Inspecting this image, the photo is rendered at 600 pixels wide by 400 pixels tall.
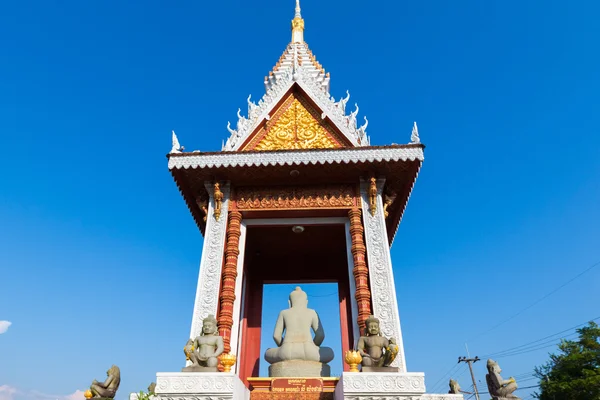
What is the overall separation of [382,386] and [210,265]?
4493 mm

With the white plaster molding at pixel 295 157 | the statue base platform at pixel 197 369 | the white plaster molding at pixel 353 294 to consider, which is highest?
the white plaster molding at pixel 295 157

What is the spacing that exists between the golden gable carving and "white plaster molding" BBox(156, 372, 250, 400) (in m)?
6.05

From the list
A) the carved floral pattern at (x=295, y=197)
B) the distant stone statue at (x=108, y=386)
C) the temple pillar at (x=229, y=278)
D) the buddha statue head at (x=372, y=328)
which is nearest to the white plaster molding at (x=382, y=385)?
the buddha statue head at (x=372, y=328)

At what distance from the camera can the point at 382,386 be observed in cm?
578

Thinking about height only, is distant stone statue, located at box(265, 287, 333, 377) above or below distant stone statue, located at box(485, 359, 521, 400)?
above

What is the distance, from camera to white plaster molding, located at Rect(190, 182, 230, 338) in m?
8.23

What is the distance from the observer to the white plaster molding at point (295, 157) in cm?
912

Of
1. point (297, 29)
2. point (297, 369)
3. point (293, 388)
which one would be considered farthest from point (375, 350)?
point (297, 29)

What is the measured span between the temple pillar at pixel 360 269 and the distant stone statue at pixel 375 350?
115cm

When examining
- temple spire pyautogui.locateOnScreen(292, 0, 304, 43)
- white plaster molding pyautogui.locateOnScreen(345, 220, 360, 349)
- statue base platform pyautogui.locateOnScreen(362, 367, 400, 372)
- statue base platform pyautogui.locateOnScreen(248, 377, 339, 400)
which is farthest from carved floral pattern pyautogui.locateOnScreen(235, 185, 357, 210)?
temple spire pyautogui.locateOnScreen(292, 0, 304, 43)

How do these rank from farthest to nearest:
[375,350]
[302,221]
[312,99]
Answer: [312,99]
[302,221]
[375,350]

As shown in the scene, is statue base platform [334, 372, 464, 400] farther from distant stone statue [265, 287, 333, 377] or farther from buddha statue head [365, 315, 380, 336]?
distant stone statue [265, 287, 333, 377]

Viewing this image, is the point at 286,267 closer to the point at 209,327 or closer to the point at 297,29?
the point at 209,327

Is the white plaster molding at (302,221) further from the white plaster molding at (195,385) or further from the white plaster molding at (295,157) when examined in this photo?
the white plaster molding at (195,385)
